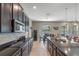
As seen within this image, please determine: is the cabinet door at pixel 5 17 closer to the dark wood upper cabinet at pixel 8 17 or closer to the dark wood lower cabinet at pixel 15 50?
the dark wood upper cabinet at pixel 8 17

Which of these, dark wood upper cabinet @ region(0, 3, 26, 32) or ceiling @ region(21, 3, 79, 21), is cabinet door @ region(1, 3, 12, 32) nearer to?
dark wood upper cabinet @ region(0, 3, 26, 32)

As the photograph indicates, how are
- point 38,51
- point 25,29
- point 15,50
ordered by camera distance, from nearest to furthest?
Answer: point 15,50, point 38,51, point 25,29

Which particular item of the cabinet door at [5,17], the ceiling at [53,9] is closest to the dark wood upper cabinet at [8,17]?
the cabinet door at [5,17]

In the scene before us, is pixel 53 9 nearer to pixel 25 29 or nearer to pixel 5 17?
pixel 25 29

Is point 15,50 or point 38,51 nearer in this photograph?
point 15,50

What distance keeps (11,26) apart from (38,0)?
3.12 feet

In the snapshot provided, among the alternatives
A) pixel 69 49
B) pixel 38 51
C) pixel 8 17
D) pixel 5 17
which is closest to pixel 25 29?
pixel 38 51

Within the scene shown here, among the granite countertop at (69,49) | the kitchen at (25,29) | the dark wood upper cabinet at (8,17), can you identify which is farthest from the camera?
the kitchen at (25,29)

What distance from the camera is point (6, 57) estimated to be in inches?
60.4

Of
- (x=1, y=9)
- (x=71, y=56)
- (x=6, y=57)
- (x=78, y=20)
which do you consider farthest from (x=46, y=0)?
(x=78, y=20)

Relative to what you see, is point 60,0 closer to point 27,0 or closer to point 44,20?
point 27,0

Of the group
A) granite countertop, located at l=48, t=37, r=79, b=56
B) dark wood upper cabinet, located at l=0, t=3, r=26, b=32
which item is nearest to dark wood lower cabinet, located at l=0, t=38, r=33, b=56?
dark wood upper cabinet, located at l=0, t=3, r=26, b=32

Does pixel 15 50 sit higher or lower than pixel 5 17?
lower

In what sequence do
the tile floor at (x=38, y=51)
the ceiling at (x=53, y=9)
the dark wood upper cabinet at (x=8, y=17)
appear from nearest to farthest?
the dark wood upper cabinet at (x=8, y=17), the ceiling at (x=53, y=9), the tile floor at (x=38, y=51)
